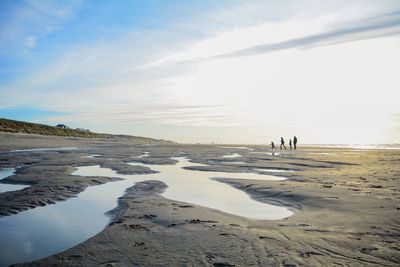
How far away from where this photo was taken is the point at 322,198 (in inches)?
458

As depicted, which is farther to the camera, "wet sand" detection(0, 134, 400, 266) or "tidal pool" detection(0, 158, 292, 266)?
"tidal pool" detection(0, 158, 292, 266)

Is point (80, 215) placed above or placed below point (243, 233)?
below

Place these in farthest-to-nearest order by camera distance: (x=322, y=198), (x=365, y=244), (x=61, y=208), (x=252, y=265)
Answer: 1. (x=322, y=198)
2. (x=61, y=208)
3. (x=365, y=244)
4. (x=252, y=265)

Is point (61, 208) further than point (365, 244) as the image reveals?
Yes

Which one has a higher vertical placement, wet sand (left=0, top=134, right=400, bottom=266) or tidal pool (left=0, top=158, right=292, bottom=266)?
wet sand (left=0, top=134, right=400, bottom=266)

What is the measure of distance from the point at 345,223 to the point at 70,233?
6.48 meters

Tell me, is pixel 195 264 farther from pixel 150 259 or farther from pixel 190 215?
pixel 190 215

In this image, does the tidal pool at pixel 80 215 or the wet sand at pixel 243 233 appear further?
the tidal pool at pixel 80 215

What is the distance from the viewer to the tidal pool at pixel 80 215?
690 centimetres

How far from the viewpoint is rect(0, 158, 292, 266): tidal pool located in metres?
6.90

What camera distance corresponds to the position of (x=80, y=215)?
32.0 ft

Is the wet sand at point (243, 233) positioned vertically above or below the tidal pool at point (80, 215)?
above

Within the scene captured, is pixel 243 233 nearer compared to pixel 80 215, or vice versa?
pixel 243 233

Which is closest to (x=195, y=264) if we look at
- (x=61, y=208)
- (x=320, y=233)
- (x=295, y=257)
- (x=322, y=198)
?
(x=295, y=257)
